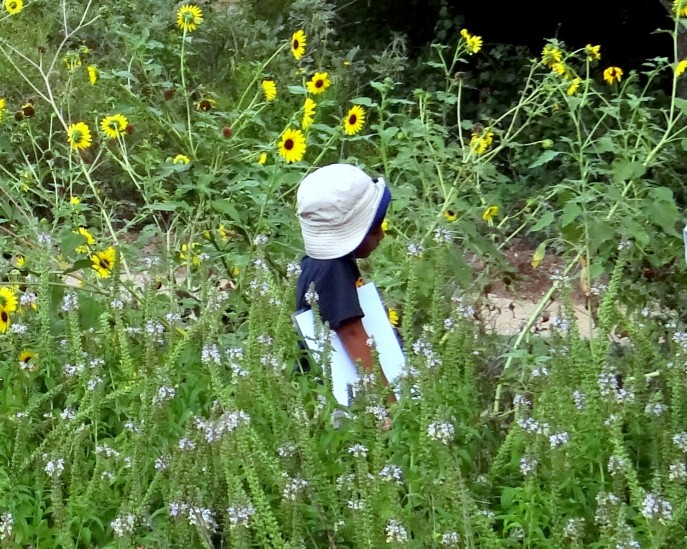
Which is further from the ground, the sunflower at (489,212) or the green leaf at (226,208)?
the green leaf at (226,208)

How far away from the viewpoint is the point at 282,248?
10.1 feet

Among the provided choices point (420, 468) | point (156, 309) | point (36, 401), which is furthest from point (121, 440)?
point (420, 468)

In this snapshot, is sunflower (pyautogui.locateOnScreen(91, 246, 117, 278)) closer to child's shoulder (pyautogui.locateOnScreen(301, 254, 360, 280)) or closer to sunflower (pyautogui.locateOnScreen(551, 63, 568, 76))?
child's shoulder (pyautogui.locateOnScreen(301, 254, 360, 280))

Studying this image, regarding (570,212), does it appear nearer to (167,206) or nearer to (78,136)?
(167,206)

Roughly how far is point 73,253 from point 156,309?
0.61m

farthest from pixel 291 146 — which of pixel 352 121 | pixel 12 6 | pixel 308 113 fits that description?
pixel 12 6

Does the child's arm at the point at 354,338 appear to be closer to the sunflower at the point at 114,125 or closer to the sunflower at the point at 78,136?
the sunflower at the point at 114,125

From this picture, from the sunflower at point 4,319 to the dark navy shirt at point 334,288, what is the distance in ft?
2.44

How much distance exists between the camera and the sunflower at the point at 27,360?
251cm

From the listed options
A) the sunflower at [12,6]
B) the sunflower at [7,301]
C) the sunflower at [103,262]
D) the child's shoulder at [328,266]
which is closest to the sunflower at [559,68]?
the child's shoulder at [328,266]

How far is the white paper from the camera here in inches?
95.5

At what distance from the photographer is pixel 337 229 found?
2621 millimetres

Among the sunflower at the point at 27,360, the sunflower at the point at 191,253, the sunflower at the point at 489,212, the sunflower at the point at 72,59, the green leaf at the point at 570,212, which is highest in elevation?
the sunflower at the point at 72,59

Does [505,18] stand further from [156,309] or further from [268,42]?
[156,309]
